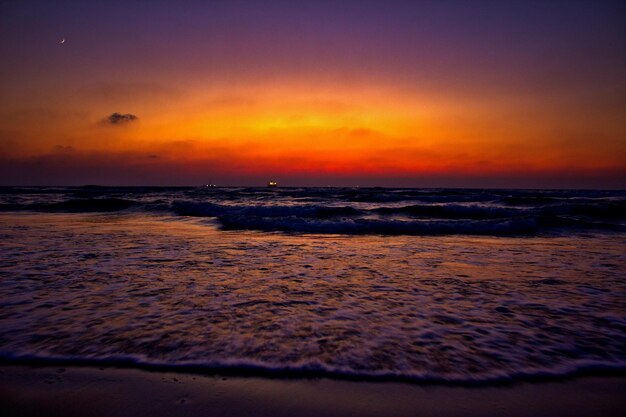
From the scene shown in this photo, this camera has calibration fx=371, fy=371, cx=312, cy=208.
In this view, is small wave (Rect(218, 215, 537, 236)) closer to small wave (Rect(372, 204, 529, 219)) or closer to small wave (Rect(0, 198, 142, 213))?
small wave (Rect(372, 204, 529, 219))

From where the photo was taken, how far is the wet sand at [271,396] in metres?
1.94

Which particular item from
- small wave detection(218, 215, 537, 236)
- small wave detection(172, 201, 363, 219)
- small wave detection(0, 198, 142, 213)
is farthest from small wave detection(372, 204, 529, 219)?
small wave detection(0, 198, 142, 213)

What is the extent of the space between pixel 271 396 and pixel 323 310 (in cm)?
133

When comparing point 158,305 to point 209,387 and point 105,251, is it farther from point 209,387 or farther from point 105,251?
point 105,251

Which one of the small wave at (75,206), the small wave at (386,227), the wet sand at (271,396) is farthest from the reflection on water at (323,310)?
the small wave at (75,206)

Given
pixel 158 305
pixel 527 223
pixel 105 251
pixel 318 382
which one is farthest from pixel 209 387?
pixel 527 223

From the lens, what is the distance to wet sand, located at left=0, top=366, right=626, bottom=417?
6.37 feet

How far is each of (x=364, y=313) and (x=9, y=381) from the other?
249 cm

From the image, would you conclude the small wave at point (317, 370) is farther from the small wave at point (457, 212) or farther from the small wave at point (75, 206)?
the small wave at point (75, 206)

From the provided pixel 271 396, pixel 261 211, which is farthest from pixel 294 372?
pixel 261 211

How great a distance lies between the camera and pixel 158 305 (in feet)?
11.2

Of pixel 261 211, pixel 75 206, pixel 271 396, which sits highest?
pixel 75 206

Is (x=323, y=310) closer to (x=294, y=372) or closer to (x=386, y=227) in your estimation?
(x=294, y=372)

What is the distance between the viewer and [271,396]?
6.75 feet
